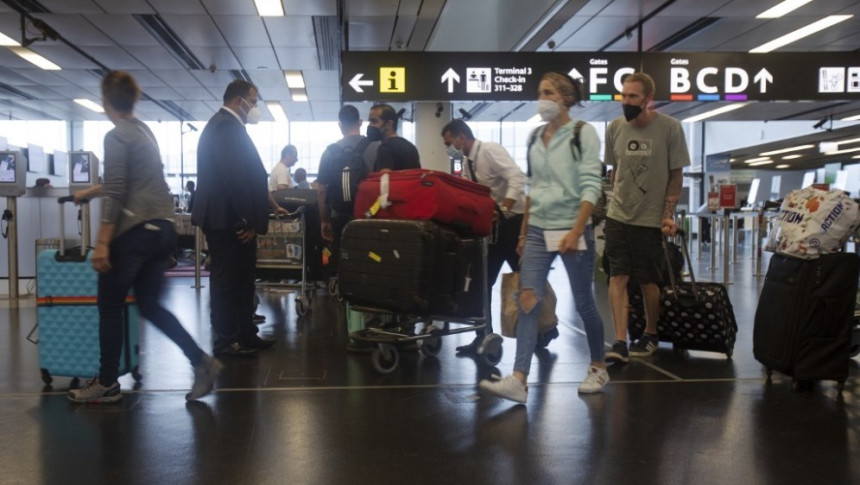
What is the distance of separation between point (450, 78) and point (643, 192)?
14.8 feet

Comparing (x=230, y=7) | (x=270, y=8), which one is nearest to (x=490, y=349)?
(x=270, y=8)

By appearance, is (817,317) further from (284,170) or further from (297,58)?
(297,58)

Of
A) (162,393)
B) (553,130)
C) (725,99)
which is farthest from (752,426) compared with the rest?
(725,99)

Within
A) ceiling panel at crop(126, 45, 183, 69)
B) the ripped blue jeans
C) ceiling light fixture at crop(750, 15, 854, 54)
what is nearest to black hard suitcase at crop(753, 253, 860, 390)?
the ripped blue jeans

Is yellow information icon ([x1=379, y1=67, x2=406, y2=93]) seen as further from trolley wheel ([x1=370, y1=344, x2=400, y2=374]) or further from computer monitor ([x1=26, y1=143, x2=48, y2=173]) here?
computer monitor ([x1=26, y1=143, x2=48, y2=173])

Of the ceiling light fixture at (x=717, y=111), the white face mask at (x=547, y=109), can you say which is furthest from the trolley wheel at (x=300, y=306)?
the ceiling light fixture at (x=717, y=111)

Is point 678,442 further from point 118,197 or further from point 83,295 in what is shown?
point 83,295

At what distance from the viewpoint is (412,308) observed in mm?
3572

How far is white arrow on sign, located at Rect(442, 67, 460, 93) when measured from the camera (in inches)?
318

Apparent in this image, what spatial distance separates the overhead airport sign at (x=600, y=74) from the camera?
26.3 ft

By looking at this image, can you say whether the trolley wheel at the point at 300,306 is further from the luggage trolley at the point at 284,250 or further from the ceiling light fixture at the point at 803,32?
the ceiling light fixture at the point at 803,32

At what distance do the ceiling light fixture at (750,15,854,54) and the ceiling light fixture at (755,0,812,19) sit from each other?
0.62m

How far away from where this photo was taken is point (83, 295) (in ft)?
11.0

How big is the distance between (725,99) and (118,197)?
23.9 feet
